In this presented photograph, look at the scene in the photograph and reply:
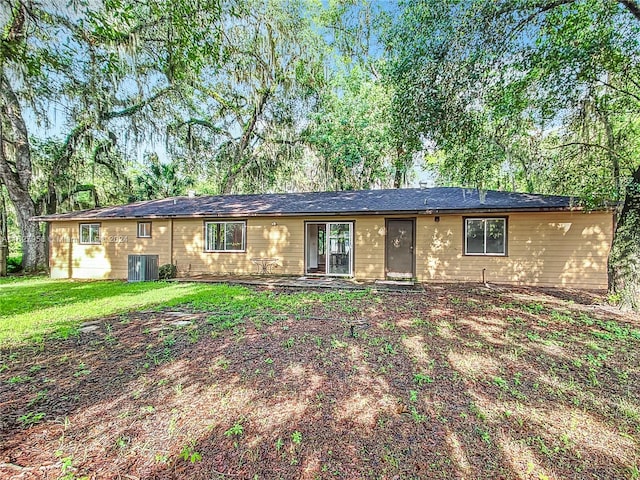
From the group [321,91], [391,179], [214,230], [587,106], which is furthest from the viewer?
[391,179]

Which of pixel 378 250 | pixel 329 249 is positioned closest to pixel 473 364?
pixel 378 250

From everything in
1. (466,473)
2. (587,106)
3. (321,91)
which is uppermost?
(321,91)

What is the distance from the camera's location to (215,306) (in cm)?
591

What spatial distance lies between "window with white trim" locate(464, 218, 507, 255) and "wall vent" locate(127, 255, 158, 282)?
9372mm

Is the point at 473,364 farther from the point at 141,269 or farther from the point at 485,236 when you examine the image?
the point at 141,269

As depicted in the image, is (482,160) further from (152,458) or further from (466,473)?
(152,458)

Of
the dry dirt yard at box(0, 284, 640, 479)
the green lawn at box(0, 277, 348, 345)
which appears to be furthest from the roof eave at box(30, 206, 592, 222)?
the dry dirt yard at box(0, 284, 640, 479)

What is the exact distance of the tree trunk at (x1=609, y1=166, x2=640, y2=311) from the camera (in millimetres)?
5277

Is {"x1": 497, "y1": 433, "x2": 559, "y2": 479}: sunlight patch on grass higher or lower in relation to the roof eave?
lower

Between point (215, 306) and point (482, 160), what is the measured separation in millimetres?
6379

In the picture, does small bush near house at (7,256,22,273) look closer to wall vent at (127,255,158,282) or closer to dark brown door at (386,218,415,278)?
wall vent at (127,255,158,282)

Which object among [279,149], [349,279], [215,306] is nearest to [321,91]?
[279,149]

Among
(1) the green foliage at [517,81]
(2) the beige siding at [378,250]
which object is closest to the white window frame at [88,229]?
(2) the beige siding at [378,250]

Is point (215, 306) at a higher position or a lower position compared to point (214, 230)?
lower
